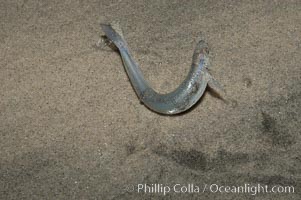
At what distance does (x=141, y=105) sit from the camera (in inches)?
116

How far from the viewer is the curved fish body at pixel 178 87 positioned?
2650mm

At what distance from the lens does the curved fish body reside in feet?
8.70

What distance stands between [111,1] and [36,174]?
1.49 m

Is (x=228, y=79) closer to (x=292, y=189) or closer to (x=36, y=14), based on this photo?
(x=292, y=189)

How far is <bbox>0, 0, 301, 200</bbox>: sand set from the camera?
2.70m

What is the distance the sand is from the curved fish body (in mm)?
165

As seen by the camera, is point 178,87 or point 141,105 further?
point 141,105

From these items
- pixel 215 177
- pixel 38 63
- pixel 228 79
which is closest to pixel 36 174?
pixel 38 63

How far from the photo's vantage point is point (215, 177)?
2658 millimetres

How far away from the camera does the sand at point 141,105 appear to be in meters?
2.70

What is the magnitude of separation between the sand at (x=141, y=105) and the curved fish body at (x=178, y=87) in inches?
6.5

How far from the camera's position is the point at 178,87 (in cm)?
269

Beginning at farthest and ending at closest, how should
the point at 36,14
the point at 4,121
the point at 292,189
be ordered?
the point at 36,14
the point at 4,121
the point at 292,189

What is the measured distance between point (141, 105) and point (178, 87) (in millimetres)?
379
